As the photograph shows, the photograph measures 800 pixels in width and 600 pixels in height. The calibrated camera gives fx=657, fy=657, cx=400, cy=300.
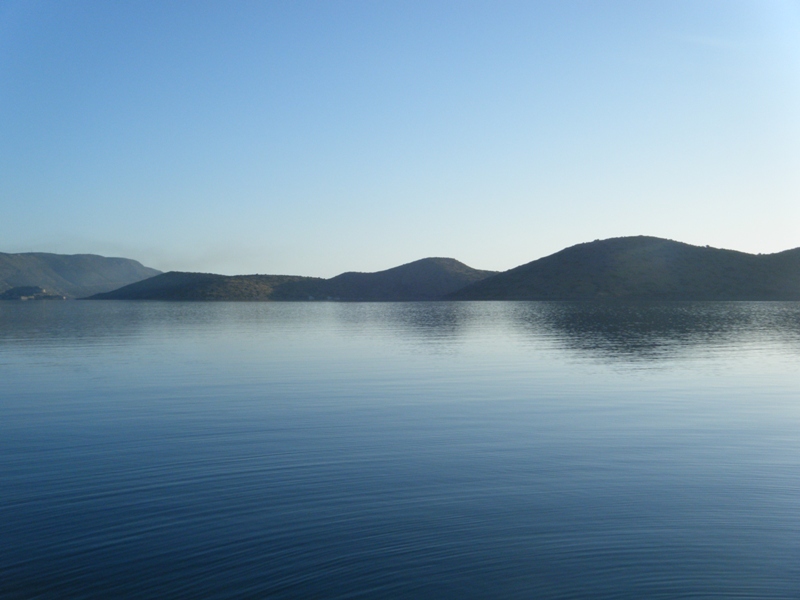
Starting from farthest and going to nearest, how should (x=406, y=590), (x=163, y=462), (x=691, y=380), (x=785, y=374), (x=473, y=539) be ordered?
(x=785, y=374)
(x=691, y=380)
(x=163, y=462)
(x=473, y=539)
(x=406, y=590)

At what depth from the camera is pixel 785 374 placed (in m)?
31.8

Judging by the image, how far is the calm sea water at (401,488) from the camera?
8.94 m

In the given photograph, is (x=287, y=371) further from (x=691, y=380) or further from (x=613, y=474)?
(x=613, y=474)

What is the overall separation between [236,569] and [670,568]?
19.8 feet

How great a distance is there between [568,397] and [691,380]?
26.8ft

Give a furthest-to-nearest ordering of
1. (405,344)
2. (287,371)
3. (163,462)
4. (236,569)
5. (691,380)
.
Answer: (405,344) → (287,371) → (691,380) → (163,462) → (236,569)

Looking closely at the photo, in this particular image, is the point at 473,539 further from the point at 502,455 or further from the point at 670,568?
the point at 502,455

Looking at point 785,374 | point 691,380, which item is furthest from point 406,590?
point 785,374

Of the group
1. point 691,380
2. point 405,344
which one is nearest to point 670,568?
point 691,380

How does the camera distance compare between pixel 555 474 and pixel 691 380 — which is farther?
pixel 691 380

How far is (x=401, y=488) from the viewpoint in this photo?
1287cm

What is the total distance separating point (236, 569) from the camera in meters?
9.07

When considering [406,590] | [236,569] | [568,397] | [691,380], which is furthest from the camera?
[691,380]

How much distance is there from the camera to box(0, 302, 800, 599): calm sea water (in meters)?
8.94
